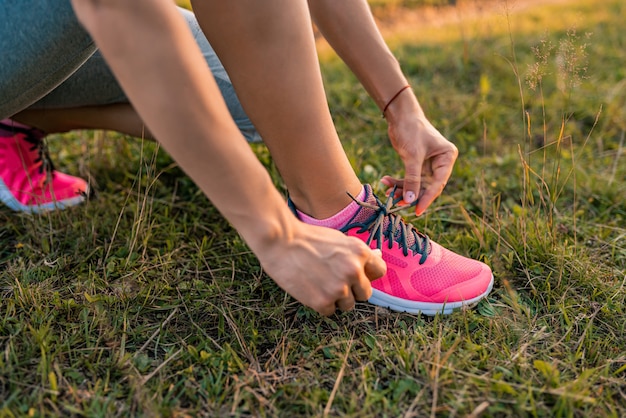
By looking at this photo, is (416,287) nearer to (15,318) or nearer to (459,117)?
(15,318)

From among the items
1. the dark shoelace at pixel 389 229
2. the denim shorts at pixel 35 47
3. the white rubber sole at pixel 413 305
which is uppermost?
the denim shorts at pixel 35 47

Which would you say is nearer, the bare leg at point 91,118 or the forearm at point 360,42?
the forearm at point 360,42

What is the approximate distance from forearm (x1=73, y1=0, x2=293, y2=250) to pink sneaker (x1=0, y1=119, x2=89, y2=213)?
0.88 meters

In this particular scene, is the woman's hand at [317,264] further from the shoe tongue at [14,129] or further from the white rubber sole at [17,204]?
the shoe tongue at [14,129]

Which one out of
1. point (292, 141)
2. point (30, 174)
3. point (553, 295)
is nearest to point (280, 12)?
point (292, 141)

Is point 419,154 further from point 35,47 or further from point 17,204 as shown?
point 17,204

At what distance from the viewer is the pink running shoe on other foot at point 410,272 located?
1325 millimetres

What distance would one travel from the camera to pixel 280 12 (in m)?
1.10

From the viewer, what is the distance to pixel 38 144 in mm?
1757

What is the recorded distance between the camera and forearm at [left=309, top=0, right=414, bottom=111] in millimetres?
1378

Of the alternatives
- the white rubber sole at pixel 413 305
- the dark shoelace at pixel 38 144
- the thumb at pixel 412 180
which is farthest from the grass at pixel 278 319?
the thumb at pixel 412 180

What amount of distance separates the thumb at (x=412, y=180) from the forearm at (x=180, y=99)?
50cm

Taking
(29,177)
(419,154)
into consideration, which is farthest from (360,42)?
(29,177)

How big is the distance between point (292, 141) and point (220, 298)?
413 millimetres
